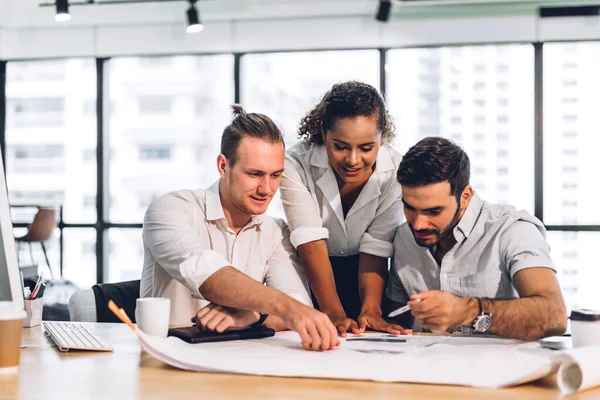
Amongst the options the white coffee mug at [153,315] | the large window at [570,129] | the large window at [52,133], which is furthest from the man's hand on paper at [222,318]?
the large window at [52,133]

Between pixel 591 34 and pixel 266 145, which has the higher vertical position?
pixel 591 34

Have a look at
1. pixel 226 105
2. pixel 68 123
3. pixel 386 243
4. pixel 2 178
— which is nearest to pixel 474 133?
pixel 226 105

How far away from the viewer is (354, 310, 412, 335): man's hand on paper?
6.63 feet

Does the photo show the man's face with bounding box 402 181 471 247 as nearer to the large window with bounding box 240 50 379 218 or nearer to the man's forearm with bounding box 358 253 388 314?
the man's forearm with bounding box 358 253 388 314

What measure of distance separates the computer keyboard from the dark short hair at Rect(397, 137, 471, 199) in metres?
0.97

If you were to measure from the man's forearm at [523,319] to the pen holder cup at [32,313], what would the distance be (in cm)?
129

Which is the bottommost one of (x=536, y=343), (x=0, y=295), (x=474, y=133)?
(x=536, y=343)

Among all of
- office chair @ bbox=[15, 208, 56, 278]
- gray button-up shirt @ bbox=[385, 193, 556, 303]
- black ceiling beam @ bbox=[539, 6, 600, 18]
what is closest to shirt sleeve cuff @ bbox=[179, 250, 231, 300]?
gray button-up shirt @ bbox=[385, 193, 556, 303]

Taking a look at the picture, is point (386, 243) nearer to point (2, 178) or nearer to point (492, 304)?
point (492, 304)

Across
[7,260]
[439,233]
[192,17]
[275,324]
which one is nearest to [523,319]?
[439,233]

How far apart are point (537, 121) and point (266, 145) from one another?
4.73m

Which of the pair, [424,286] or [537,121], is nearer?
[424,286]

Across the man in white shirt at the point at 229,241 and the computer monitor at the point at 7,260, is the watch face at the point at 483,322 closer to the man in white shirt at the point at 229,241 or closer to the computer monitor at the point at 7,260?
the man in white shirt at the point at 229,241

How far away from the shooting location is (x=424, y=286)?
236 centimetres
